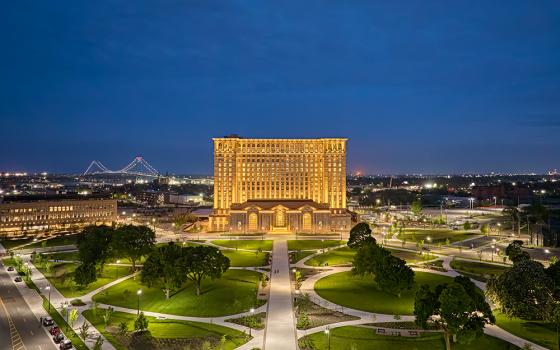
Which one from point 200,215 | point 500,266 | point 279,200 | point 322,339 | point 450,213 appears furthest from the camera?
point 450,213

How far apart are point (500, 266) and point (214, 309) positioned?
64.5 m

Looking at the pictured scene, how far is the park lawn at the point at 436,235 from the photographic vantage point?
131 metres

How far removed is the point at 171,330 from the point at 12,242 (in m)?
95.2

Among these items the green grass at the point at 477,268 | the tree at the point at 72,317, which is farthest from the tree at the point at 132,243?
the green grass at the point at 477,268

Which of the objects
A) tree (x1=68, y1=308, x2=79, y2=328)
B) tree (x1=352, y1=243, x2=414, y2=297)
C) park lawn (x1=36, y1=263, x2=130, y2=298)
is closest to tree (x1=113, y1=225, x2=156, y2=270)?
park lawn (x1=36, y1=263, x2=130, y2=298)

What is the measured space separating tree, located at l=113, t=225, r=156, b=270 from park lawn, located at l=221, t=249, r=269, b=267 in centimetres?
1927

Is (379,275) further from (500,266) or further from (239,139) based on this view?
(239,139)

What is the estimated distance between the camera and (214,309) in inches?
2527

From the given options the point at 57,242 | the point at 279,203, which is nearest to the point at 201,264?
the point at 57,242

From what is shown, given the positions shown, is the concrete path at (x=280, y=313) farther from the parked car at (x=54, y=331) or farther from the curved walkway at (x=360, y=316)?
the parked car at (x=54, y=331)

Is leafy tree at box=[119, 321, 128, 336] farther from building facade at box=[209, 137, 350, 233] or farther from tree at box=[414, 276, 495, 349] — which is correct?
building facade at box=[209, 137, 350, 233]

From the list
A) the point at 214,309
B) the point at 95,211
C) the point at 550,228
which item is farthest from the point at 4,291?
the point at 550,228

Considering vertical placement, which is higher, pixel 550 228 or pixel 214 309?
pixel 550 228

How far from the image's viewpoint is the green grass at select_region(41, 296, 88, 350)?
50656 millimetres
